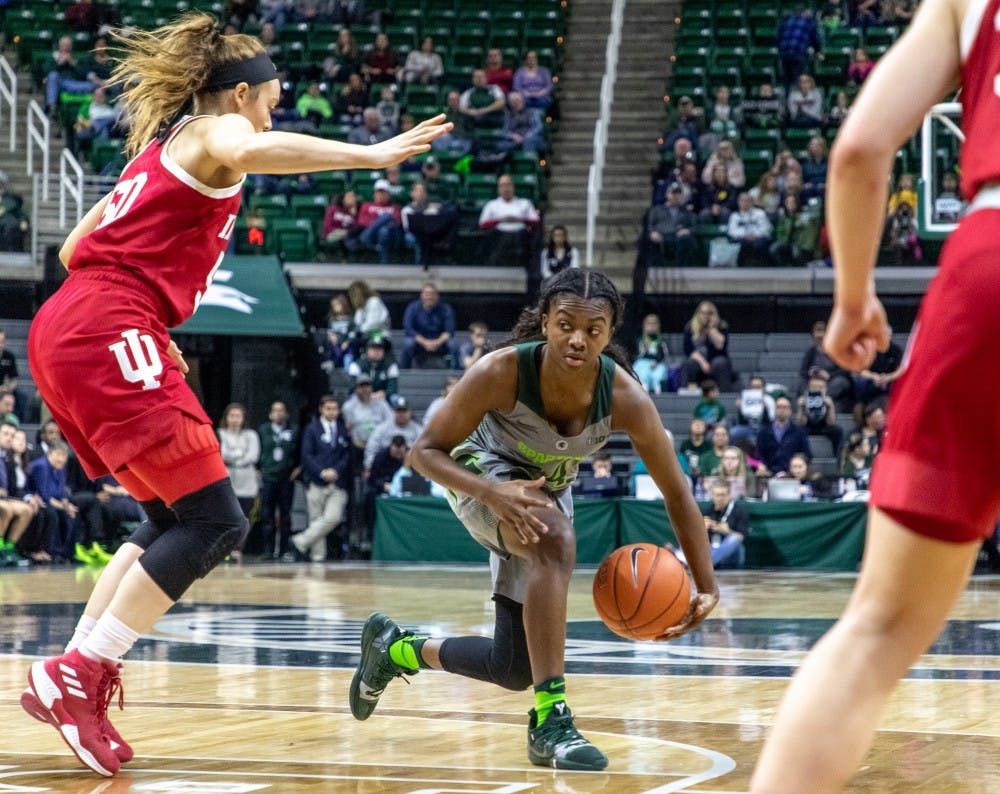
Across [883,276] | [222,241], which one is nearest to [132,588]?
[222,241]

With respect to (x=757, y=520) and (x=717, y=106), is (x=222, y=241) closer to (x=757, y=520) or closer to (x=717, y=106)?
(x=757, y=520)

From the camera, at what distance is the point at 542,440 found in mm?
4906

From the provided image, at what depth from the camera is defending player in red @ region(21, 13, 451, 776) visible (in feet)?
14.4

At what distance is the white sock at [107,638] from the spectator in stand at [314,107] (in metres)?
16.1

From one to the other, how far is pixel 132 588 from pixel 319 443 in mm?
11869

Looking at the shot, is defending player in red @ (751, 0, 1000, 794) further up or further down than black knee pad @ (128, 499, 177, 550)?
further up

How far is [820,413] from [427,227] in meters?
5.08

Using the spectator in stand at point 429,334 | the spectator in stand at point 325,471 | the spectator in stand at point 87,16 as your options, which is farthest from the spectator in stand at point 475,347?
the spectator in stand at point 87,16

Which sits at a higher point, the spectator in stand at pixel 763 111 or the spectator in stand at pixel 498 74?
the spectator in stand at pixel 498 74

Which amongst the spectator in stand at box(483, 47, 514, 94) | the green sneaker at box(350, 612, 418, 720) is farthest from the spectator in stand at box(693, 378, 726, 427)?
the green sneaker at box(350, 612, 418, 720)

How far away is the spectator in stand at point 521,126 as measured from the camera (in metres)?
20.1

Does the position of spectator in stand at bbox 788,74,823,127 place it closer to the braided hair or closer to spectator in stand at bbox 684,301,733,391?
spectator in stand at bbox 684,301,733,391

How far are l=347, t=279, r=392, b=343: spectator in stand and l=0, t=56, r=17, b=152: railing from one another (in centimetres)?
534

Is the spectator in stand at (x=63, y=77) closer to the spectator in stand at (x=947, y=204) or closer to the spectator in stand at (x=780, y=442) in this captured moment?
the spectator in stand at (x=780, y=442)
